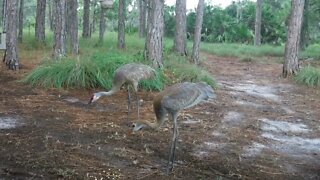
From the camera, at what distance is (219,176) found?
16.1 ft

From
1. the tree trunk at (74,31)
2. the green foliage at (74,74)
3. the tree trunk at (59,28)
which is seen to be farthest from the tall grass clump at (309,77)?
the tree trunk at (74,31)

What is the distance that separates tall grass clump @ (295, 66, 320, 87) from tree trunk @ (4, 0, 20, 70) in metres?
7.39

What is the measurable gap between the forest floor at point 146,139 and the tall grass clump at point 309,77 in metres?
2.36

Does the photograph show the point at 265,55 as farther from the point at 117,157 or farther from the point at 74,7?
the point at 117,157

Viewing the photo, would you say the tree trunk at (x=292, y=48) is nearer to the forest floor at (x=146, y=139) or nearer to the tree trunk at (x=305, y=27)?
the forest floor at (x=146, y=139)

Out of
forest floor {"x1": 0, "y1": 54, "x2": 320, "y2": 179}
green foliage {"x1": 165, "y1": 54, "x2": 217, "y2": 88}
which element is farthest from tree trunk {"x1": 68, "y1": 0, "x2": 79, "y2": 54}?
forest floor {"x1": 0, "y1": 54, "x2": 320, "y2": 179}

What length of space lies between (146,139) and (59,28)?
20.9 ft

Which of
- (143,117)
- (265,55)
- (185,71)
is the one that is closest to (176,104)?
(143,117)

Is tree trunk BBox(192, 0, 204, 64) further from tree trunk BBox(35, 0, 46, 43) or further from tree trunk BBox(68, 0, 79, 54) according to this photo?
tree trunk BBox(35, 0, 46, 43)

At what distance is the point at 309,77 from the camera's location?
12523 mm

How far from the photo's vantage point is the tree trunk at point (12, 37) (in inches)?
441

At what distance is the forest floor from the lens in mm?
4957

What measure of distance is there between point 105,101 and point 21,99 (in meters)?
1.48

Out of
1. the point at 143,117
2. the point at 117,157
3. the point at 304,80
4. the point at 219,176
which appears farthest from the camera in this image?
the point at 304,80
